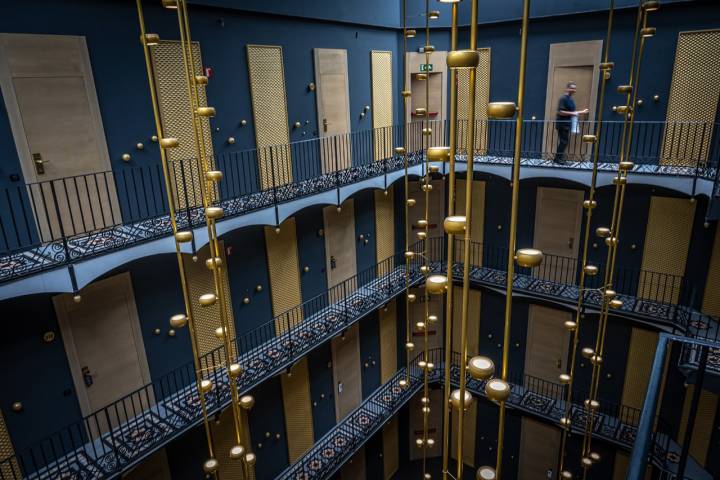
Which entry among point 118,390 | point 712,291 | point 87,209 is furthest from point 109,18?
point 712,291

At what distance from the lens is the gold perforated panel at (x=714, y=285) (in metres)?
10.2

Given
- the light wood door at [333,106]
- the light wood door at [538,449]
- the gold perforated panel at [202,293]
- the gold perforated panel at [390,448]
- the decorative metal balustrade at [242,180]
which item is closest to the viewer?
the decorative metal balustrade at [242,180]

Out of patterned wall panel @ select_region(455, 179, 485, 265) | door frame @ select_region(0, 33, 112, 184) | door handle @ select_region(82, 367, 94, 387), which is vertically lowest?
door handle @ select_region(82, 367, 94, 387)

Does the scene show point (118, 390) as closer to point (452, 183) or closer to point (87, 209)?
point (87, 209)

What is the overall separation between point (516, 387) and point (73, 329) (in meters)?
10.5

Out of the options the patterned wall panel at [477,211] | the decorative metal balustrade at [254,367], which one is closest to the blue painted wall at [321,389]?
the decorative metal balustrade at [254,367]

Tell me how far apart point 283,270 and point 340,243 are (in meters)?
1.90

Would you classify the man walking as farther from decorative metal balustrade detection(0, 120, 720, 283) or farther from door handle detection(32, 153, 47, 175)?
door handle detection(32, 153, 47, 175)

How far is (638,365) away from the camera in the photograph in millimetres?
11461

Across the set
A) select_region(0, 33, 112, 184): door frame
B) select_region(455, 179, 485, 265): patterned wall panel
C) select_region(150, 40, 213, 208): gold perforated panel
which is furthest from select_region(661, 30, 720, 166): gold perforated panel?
select_region(0, 33, 112, 184): door frame

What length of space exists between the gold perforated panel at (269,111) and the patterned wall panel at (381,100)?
2.84 metres

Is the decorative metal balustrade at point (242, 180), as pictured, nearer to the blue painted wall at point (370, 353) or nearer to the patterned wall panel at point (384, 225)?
the patterned wall panel at point (384, 225)

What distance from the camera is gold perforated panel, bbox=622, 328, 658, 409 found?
11.3 meters

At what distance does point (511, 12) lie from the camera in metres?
11.9
